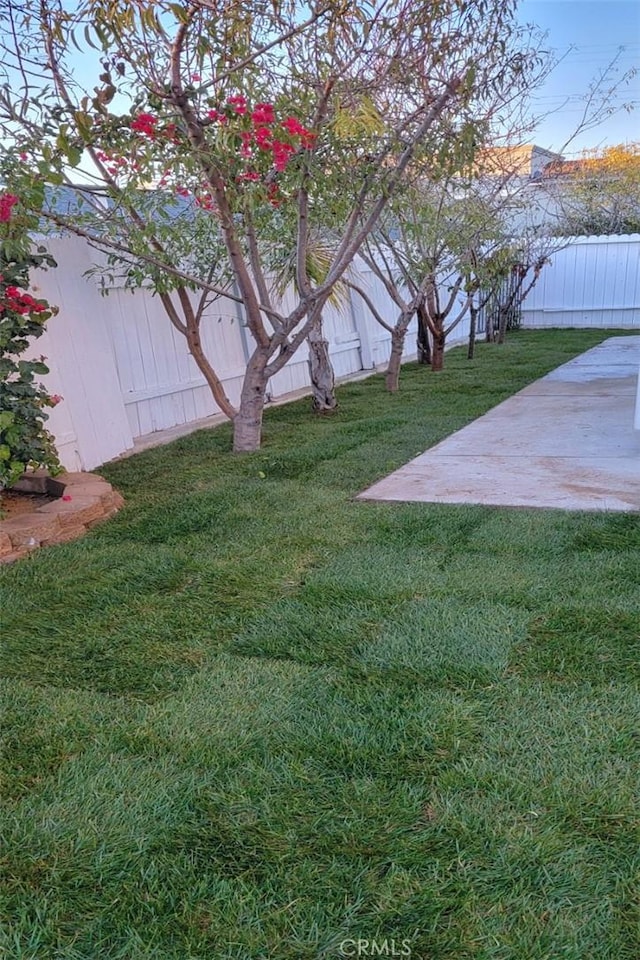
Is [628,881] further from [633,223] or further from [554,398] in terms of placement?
[633,223]

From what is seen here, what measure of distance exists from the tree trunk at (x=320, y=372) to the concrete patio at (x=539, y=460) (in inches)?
55.0

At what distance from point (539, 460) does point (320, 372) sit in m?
2.44

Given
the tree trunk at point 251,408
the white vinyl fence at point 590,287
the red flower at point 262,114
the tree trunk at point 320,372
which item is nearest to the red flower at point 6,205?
the red flower at point 262,114

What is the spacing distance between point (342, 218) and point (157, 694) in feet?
13.2

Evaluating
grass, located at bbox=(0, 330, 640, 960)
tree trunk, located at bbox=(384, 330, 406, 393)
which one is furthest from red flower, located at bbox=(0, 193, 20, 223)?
tree trunk, located at bbox=(384, 330, 406, 393)

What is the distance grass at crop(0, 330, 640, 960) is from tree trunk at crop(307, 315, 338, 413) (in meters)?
2.98

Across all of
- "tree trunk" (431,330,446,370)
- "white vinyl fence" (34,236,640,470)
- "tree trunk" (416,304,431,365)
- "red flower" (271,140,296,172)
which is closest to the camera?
"red flower" (271,140,296,172)

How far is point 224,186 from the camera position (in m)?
3.97

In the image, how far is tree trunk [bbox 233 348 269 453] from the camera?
16.1ft

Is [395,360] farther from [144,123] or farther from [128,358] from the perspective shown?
[144,123]

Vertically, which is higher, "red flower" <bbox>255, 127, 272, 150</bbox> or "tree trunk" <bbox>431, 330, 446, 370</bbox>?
"red flower" <bbox>255, 127, 272, 150</bbox>

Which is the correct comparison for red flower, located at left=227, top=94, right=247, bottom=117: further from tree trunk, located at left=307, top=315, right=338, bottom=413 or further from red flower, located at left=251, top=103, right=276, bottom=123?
tree trunk, located at left=307, top=315, right=338, bottom=413

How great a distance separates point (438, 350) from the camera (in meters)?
8.64

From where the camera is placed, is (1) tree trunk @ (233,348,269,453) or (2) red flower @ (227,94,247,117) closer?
(2) red flower @ (227,94,247,117)
